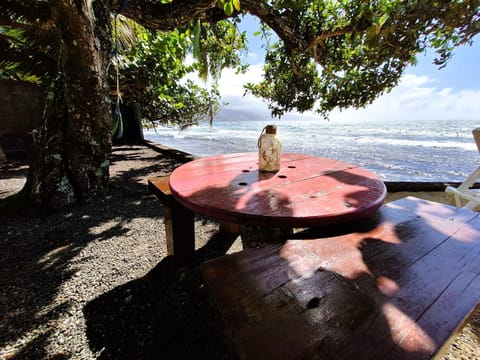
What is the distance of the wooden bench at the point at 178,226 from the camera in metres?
1.62

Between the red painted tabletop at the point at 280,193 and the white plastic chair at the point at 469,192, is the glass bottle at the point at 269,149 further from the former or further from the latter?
the white plastic chair at the point at 469,192

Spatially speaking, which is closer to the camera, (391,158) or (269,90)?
(269,90)

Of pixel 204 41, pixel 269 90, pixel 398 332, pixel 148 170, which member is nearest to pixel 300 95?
pixel 269 90

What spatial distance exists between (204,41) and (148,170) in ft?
11.6

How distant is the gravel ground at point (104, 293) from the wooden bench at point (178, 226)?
114 millimetres

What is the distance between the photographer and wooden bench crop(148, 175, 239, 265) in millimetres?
1623

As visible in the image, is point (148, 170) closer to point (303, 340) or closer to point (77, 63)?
point (77, 63)

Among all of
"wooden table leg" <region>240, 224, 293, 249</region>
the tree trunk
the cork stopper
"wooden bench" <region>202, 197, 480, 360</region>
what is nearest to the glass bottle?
the cork stopper

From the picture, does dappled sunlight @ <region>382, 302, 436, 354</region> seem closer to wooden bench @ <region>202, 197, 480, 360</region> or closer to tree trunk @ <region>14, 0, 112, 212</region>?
wooden bench @ <region>202, 197, 480, 360</region>

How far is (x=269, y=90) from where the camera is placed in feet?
19.2

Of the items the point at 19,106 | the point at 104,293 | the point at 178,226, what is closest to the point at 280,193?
the point at 178,226

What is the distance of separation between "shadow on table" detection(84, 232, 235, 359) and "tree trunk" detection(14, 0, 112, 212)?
1.90m

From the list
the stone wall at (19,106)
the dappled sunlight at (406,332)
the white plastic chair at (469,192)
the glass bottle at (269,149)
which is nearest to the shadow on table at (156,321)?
the dappled sunlight at (406,332)

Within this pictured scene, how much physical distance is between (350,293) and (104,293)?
4.98 feet
